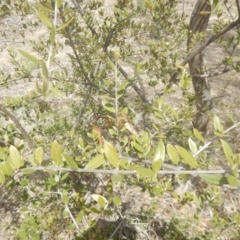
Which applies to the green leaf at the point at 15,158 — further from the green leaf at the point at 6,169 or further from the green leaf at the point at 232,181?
the green leaf at the point at 232,181

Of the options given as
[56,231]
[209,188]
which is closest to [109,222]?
[56,231]

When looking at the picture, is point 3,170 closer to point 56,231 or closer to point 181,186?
point 56,231

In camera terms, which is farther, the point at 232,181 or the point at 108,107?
the point at 108,107

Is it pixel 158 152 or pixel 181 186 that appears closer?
pixel 158 152

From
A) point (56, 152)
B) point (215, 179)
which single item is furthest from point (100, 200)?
point (215, 179)

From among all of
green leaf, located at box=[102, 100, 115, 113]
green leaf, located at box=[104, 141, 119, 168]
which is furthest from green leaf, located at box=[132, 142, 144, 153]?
green leaf, located at box=[104, 141, 119, 168]

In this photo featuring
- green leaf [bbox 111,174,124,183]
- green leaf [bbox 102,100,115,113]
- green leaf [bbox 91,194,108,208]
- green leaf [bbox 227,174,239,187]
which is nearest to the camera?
green leaf [bbox 227,174,239,187]

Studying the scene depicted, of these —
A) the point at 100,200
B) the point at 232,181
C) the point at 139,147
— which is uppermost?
the point at 232,181

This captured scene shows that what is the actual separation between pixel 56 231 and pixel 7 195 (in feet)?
2.09

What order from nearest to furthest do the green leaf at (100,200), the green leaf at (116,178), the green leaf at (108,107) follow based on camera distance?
the green leaf at (116,178), the green leaf at (100,200), the green leaf at (108,107)

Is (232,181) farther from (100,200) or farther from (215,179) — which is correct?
(100,200)

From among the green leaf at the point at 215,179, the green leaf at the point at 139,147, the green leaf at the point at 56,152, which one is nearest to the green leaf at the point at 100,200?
the green leaf at the point at 139,147

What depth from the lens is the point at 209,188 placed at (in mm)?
2590

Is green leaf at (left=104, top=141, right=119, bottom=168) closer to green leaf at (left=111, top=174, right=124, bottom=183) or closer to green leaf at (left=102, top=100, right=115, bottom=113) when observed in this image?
green leaf at (left=111, top=174, right=124, bottom=183)
